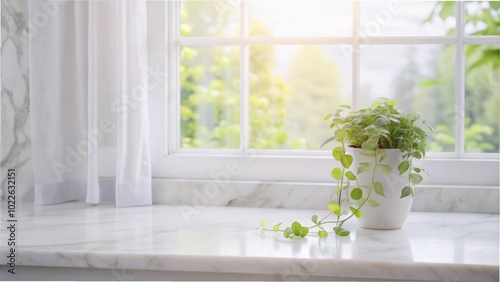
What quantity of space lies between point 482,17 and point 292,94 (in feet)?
2.68

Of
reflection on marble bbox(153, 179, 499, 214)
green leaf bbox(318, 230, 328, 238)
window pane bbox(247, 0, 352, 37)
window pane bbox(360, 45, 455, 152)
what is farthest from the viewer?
window pane bbox(360, 45, 455, 152)

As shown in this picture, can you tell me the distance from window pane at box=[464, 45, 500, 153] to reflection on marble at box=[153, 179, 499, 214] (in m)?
0.51

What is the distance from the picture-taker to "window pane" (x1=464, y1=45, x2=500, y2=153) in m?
2.19

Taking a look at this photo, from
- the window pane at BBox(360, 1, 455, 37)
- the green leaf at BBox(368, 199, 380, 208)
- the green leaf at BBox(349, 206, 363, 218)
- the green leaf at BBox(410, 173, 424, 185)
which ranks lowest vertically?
the green leaf at BBox(349, 206, 363, 218)

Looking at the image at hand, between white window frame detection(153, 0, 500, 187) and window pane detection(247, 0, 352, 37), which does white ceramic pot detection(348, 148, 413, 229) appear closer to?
white window frame detection(153, 0, 500, 187)

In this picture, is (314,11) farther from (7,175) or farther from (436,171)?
(7,175)

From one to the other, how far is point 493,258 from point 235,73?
1165mm

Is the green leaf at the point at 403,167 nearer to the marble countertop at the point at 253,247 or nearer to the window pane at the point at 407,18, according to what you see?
the marble countertop at the point at 253,247

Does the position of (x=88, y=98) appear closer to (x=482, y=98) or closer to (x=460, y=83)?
(x=460, y=83)

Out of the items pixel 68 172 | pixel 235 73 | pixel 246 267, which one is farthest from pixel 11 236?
pixel 235 73

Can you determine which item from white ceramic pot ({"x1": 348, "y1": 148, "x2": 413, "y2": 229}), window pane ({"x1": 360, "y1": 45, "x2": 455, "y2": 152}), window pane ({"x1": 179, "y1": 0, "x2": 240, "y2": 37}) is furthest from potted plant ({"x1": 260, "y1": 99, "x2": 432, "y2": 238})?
window pane ({"x1": 179, "y1": 0, "x2": 240, "y2": 37})

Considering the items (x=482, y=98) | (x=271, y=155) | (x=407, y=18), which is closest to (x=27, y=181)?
(x=271, y=155)

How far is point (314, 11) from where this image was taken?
204 centimetres

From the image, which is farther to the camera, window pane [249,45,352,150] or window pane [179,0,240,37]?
window pane [249,45,352,150]
